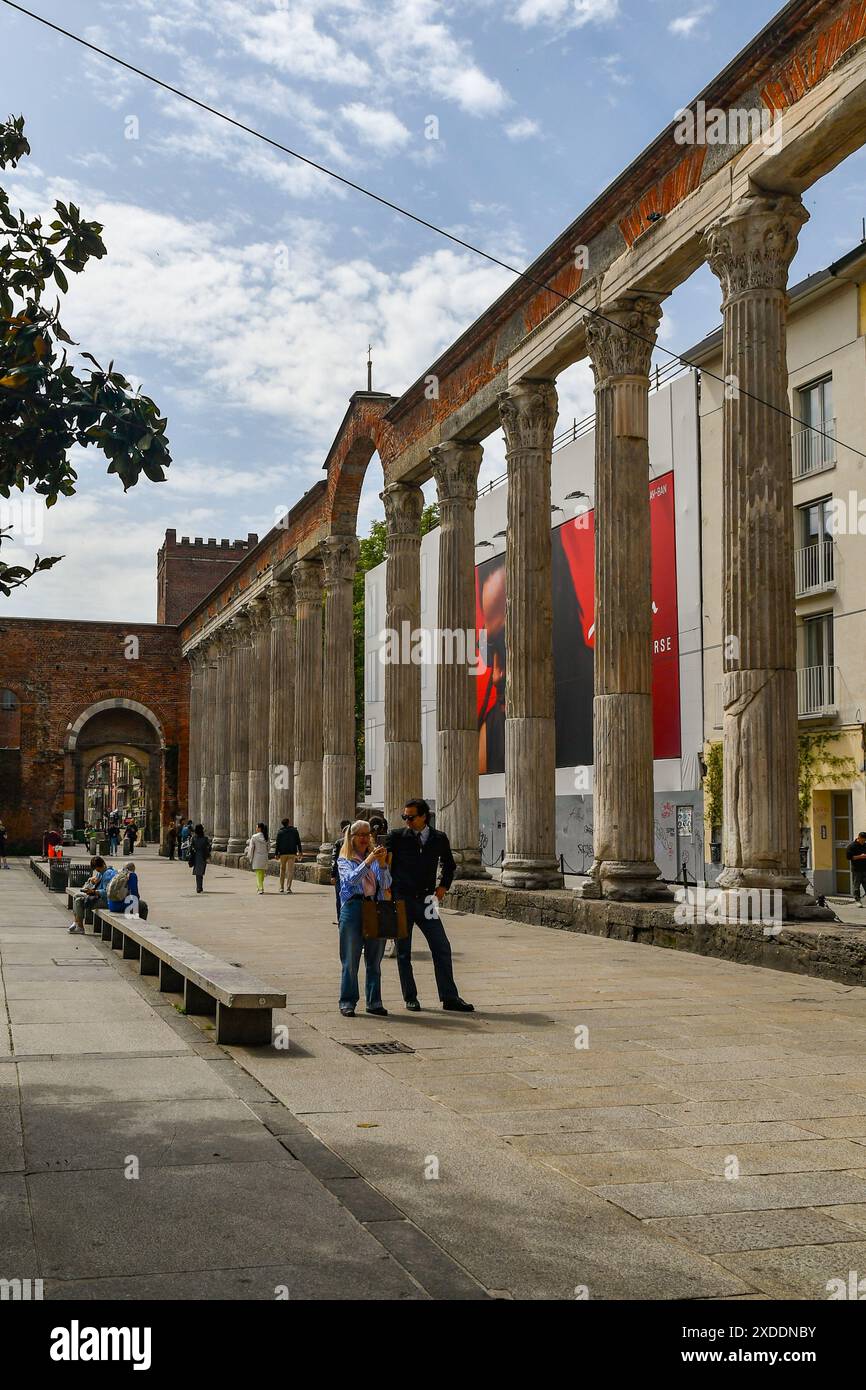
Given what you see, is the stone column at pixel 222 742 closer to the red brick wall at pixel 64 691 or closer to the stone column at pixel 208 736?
the stone column at pixel 208 736

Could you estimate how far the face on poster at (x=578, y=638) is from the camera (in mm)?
27500

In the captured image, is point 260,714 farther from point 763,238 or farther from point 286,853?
point 763,238

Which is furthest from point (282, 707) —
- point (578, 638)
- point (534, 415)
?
point (534, 415)

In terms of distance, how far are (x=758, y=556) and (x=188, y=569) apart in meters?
60.9

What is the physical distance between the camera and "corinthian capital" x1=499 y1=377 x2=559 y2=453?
18.4 meters

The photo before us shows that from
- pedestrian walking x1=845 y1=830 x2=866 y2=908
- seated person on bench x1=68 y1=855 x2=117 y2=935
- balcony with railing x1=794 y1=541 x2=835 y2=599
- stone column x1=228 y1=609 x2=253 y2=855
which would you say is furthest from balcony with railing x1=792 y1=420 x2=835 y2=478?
stone column x1=228 y1=609 x2=253 y2=855

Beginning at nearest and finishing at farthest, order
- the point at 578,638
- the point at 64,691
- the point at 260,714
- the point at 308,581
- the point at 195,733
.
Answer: the point at 578,638
the point at 308,581
the point at 260,714
the point at 195,733
the point at 64,691

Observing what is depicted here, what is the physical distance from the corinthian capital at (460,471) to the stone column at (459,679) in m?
0.02

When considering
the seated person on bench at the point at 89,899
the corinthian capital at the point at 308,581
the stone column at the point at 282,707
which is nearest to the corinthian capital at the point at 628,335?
the seated person on bench at the point at 89,899

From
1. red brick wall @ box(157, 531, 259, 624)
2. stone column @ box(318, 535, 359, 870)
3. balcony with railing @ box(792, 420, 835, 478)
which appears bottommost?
stone column @ box(318, 535, 359, 870)

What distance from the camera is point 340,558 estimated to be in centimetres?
2958

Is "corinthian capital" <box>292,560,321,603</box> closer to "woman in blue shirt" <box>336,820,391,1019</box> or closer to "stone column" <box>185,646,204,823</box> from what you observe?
"stone column" <box>185,646,204,823</box>

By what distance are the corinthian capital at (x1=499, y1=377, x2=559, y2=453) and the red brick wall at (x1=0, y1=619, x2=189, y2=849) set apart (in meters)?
37.8
